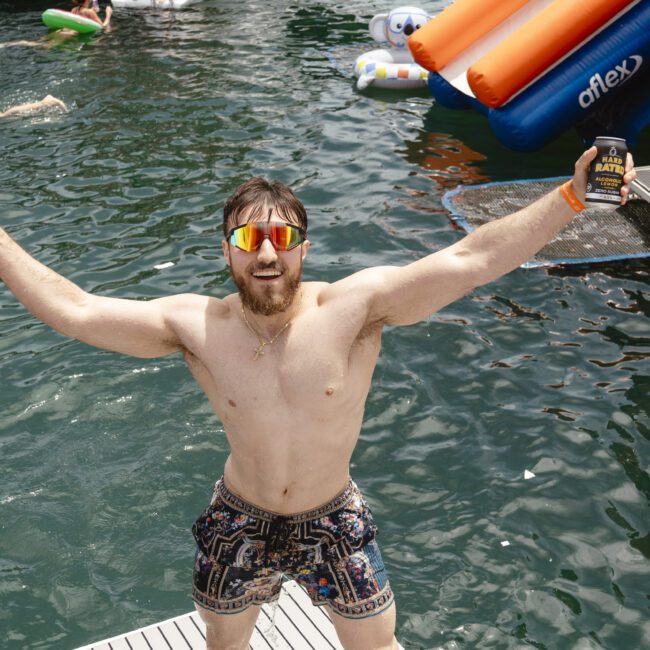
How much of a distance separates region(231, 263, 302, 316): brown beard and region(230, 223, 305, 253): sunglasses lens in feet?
0.43

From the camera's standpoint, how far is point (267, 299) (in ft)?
11.6

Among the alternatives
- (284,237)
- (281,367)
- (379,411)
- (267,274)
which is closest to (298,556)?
(281,367)

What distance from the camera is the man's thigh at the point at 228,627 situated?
3.92 meters

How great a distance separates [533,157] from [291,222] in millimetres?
9034

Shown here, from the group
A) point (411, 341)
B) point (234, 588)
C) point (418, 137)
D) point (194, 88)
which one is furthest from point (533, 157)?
point (234, 588)

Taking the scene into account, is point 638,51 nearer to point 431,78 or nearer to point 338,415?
point 431,78

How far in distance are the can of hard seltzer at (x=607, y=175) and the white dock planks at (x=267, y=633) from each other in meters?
2.79

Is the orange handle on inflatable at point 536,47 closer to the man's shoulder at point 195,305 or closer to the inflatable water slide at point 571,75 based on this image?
the inflatable water slide at point 571,75

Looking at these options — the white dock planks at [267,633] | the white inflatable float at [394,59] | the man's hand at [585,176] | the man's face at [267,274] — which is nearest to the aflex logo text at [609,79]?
the white inflatable float at [394,59]

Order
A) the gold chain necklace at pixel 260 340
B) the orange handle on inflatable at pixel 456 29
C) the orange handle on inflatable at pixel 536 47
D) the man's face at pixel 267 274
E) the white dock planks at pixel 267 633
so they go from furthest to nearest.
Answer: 1. the orange handle on inflatable at pixel 456 29
2. the orange handle on inflatable at pixel 536 47
3. the white dock planks at pixel 267 633
4. the gold chain necklace at pixel 260 340
5. the man's face at pixel 267 274

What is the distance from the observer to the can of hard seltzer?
10.5ft

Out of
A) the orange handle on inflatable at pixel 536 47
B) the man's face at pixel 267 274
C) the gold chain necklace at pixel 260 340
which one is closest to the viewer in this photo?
the man's face at pixel 267 274

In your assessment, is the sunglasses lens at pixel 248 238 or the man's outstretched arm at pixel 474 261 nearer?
the man's outstretched arm at pixel 474 261

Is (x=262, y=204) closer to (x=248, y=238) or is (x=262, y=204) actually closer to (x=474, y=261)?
(x=248, y=238)
